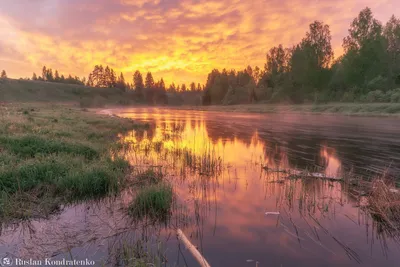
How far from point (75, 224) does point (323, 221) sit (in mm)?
6998

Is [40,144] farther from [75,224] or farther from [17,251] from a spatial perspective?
[17,251]

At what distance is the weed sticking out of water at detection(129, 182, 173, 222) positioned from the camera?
724 centimetres

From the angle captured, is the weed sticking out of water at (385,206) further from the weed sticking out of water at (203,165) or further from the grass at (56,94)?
the grass at (56,94)

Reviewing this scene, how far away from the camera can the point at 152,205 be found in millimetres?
7379

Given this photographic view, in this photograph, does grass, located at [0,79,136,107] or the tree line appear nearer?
the tree line

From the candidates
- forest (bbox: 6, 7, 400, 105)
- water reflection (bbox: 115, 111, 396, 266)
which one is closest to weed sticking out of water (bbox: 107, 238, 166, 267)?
water reflection (bbox: 115, 111, 396, 266)

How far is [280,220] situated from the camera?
7.45 m

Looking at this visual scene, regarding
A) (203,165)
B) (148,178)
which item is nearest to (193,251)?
(148,178)

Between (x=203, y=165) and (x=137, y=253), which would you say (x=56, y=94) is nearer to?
(x=203, y=165)

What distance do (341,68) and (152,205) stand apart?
7465cm

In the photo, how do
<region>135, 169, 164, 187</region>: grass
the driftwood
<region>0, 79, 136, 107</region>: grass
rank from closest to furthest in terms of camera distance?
the driftwood < <region>135, 169, 164, 187</region>: grass < <region>0, 79, 136, 107</region>: grass

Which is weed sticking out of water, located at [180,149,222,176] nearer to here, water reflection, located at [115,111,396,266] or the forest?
water reflection, located at [115,111,396,266]

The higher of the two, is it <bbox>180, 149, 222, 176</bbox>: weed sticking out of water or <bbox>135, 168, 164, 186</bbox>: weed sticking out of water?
<bbox>135, 168, 164, 186</bbox>: weed sticking out of water

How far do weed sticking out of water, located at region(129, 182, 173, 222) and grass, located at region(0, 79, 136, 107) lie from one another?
112684mm
